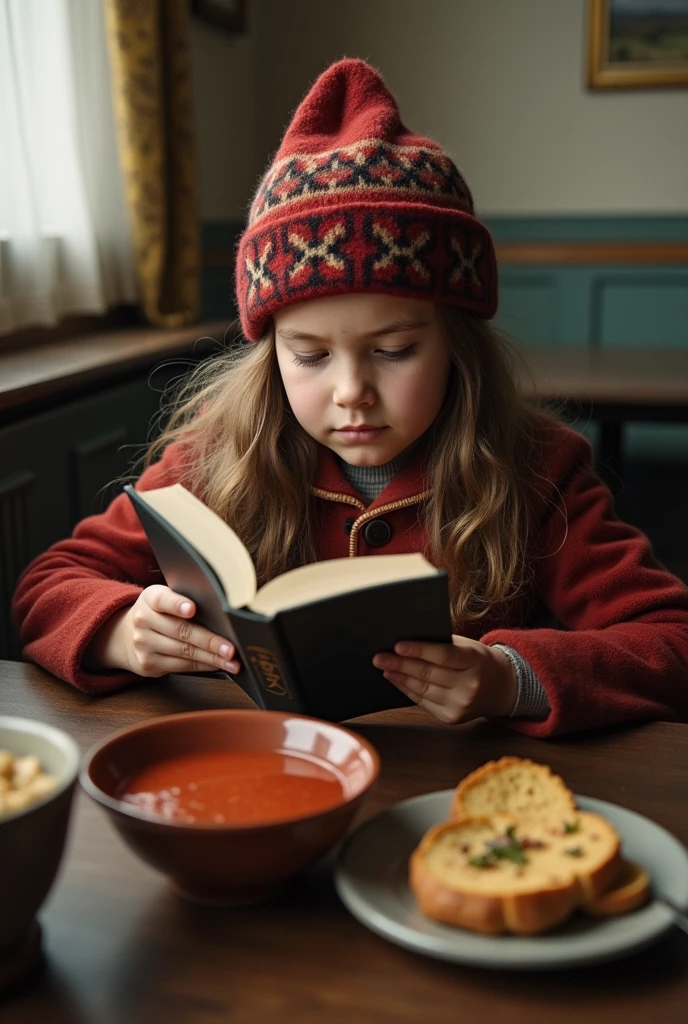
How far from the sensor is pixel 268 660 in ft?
2.78

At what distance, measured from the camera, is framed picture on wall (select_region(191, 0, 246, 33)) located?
329cm

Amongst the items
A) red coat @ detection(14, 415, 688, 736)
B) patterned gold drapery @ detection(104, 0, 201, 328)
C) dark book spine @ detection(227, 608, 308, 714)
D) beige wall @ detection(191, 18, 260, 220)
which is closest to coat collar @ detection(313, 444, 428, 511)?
red coat @ detection(14, 415, 688, 736)

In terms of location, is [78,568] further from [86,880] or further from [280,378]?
[86,880]

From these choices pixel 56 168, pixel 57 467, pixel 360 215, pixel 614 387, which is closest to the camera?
pixel 360 215

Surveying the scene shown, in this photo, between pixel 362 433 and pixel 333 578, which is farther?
pixel 362 433

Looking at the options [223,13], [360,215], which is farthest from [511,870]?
[223,13]

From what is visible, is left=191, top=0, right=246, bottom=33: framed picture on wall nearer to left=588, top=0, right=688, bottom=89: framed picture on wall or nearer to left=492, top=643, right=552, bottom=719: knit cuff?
left=588, top=0, right=688, bottom=89: framed picture on wall

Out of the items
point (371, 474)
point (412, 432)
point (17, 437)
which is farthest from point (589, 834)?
point (17, 437)

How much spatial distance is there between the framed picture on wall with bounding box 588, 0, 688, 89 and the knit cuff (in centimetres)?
332

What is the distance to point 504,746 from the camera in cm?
90

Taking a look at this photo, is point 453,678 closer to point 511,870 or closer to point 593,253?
point 511,870

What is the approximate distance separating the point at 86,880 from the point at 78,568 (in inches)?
24.1

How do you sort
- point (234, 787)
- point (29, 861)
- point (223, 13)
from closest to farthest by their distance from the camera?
point (29, 861), point (234, 787), point (223, 13)

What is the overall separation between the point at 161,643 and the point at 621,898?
1.70 ft
